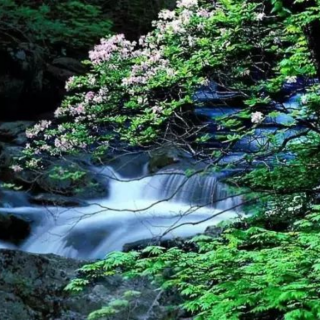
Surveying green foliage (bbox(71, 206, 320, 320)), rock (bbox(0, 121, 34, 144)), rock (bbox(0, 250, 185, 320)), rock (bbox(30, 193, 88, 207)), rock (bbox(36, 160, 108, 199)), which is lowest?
green foliage (bbox(71, 206, 320, 320))

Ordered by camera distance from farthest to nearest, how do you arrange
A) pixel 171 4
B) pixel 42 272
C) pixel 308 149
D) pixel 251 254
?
pixel 171 4 → pixel 42 272 → pixel 308 149 → pixel 251 254

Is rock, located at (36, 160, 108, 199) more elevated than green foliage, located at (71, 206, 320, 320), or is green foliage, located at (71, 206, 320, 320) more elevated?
rock, located at (36, 160, 108, 199)

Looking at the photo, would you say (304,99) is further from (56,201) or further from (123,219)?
(56,201)

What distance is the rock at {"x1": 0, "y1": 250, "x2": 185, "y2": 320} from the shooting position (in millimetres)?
5277

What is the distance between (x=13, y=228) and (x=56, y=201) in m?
1.04

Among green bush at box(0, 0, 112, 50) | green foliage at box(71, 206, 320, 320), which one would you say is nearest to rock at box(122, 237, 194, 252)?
green foliage at box(71, 206, 320, 320)

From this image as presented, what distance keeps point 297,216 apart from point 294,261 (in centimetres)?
149

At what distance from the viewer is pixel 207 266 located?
300cm

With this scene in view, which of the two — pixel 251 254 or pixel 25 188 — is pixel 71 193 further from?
pixel 251 254

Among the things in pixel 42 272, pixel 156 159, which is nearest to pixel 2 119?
pixel 156 159

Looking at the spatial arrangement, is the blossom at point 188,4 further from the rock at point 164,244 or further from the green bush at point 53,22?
the green bush at point 53,22

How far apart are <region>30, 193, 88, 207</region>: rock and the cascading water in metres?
0.14

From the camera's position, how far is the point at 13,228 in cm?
858

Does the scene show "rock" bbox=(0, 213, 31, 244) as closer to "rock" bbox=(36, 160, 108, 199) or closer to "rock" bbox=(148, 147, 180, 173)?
"rock" bbox=(36, 160, 108, 199)
